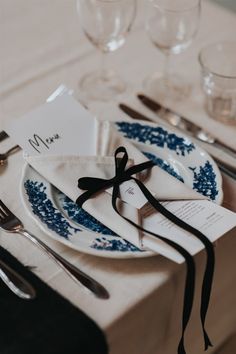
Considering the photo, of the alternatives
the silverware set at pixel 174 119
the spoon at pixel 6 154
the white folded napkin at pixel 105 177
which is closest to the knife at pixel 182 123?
the silverware set at pixel 174 119

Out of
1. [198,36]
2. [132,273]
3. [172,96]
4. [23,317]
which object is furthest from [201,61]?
[23,317]

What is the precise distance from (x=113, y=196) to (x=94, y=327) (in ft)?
0.61

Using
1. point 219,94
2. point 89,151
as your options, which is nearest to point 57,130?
point 89,151

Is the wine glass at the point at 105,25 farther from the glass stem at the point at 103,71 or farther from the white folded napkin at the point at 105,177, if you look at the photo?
the white folded napkin at the point at 105,177

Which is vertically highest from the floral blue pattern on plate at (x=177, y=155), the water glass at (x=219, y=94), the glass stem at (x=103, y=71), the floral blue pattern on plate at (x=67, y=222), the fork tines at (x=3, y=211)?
the fork tines at (x=3, y=211)

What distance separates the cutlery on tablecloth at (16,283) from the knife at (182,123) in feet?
1.30

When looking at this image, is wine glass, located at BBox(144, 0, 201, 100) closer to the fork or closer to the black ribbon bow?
the black ribbon bow

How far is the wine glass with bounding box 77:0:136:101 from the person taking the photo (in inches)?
41.7

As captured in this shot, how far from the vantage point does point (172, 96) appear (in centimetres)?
111

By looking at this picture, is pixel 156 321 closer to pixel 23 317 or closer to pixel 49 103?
pixel 23 317

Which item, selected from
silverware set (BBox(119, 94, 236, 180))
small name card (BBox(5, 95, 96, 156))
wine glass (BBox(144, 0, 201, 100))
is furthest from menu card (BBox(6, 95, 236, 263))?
wine glass (BBox(144, 0, 201, 100))

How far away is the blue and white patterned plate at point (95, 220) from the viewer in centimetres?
77

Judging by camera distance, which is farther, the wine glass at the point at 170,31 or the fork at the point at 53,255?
the wine glass at the point at 170,31

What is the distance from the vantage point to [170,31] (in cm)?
109
